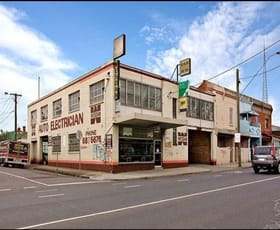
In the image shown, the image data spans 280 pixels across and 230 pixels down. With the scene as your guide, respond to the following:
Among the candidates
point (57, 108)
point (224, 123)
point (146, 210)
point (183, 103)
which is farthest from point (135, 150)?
point (146, 210)

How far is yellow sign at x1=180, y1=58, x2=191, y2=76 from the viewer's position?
29.5m

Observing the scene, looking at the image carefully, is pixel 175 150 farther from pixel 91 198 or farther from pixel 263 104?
pixel 263 104

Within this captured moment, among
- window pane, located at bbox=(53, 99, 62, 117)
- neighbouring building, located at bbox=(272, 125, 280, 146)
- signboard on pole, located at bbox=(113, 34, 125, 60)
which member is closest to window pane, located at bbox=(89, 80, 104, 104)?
signboard on pole, located at bbox=(113, 34, 125, 60)

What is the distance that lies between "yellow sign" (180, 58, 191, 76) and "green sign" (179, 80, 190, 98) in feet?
2.65

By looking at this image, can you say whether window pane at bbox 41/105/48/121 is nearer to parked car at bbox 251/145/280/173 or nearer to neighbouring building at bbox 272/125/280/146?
parked car at bbox 251/145/280/173

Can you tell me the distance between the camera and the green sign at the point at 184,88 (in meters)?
29.5

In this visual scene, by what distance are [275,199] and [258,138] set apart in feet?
115

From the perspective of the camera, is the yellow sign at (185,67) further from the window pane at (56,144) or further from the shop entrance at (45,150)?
the shop entrance at (45,150)

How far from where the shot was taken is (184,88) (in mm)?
29562

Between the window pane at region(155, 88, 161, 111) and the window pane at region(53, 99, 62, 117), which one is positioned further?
the window pane at region(53, 99, 62, 117)

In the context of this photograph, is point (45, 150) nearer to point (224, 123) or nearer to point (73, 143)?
point (73, 143)

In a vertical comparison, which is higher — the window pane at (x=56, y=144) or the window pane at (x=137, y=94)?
the window pane at (x=137, y=94)

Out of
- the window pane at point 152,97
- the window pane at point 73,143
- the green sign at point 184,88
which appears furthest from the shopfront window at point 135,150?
the window pane at point 73,143

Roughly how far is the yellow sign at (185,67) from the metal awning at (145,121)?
4.68 m
